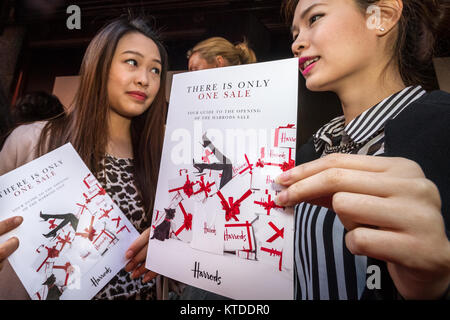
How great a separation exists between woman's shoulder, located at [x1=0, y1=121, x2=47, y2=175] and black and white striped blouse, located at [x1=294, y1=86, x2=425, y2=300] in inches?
25.1

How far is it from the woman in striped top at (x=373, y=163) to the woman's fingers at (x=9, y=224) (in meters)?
0.47

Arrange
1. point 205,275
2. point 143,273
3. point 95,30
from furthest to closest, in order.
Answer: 1. point 95,30
2. point 143,273
3. point 205,275

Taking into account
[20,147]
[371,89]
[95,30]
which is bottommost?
[20,147]

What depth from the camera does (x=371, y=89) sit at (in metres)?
0.46

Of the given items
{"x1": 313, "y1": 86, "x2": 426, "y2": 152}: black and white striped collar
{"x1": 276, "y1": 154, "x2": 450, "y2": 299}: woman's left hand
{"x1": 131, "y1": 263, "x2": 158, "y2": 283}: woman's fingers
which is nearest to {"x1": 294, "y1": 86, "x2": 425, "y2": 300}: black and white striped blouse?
{"x1": 313, "y1": 86, "x2": 426, "y2": 152}: black and white striped collar

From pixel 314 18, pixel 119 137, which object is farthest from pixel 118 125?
pixel 314 18

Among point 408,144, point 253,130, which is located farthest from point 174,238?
point 408,144

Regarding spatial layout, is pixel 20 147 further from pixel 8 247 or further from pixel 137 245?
pixel 137 245

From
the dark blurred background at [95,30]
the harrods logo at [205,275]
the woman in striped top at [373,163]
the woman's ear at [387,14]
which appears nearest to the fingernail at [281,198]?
the woman in striped top at [373,163]

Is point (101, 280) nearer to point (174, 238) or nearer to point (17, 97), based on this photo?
point (174, 238)

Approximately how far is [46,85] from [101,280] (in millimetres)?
651

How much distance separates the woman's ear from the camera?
1.43ft

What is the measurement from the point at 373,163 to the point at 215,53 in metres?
0.63

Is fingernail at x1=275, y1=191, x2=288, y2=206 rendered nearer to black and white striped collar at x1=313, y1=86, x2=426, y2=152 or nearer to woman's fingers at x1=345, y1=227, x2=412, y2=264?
woman's fingers at x1=345, y1=227, x2=412, y2=264
